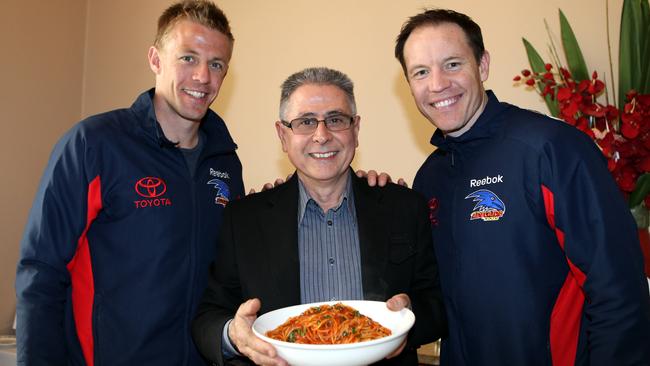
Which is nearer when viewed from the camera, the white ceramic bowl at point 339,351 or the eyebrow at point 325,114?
the white ceramic bowl at point 339,351

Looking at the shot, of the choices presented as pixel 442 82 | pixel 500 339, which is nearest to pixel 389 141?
pixel 442 82

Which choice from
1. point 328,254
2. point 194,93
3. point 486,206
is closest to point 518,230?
point 486,206

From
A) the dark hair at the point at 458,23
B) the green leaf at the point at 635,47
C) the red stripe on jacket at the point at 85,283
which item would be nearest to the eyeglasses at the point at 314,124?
the dark hair at the point at 458,23

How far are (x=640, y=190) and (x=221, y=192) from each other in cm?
216

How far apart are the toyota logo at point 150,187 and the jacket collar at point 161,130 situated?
174 millimetres

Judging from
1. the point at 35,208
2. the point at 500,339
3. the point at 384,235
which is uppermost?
the point at 35,208

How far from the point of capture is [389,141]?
376 cm

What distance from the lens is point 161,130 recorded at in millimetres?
2254

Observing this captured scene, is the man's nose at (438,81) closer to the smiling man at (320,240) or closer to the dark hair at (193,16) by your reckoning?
the smiling man at (320,240)

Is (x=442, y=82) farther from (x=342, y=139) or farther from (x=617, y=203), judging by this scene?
(x=617, y=203)

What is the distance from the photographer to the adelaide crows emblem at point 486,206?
6.29 ft

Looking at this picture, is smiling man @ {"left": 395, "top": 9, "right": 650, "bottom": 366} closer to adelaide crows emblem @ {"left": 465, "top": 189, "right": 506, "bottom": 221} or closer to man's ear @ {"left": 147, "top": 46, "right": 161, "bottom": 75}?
adelaide crows emblem @ {"left": 465, "top": 189, "right": 506, "bottom": 221}

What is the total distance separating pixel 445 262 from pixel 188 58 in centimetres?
142

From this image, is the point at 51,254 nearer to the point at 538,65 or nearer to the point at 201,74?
the point at 201,74
